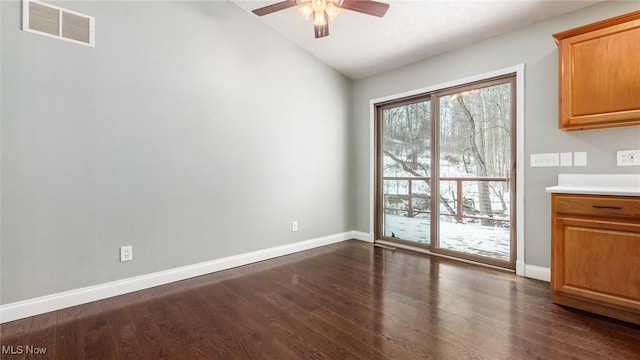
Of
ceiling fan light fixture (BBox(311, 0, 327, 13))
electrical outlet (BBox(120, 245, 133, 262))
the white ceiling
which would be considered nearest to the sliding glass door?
the white ceiling

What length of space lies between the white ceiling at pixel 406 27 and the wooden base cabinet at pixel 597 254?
1741 millimetres

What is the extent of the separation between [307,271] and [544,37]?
3.25m

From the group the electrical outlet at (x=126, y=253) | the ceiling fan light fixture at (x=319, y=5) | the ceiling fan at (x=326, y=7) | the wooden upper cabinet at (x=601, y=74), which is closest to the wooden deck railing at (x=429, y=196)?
the wooden upper cabinet at (x=601, y=74)

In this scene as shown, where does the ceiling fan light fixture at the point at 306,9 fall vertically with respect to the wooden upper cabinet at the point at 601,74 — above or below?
A: above

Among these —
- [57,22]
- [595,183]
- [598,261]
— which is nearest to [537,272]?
[598,261]

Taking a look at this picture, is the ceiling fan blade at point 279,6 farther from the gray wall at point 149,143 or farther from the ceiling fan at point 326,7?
the gray wall at point 149,143

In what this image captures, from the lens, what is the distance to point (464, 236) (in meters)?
3.56

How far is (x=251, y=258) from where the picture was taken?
134 inches

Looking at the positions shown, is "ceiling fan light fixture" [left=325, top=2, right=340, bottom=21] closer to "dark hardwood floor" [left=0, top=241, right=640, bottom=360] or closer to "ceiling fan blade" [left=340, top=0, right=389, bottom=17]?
"ceiling fan blade" [left=340, top=0, right=389, bottom=17]

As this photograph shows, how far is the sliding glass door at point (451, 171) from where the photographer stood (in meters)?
3.20

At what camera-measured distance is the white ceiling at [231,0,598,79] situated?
271 centimetres

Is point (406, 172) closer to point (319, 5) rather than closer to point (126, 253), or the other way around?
point (319, 5)

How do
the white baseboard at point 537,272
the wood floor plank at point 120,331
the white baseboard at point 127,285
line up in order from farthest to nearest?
1. the white baseboard at point 537,272
2. the white baseboard at point 127,285
3. the wood floor plank at point 120,331

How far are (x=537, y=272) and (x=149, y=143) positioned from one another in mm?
3849
